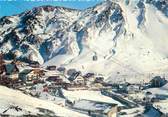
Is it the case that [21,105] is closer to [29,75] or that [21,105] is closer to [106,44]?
[29,75]

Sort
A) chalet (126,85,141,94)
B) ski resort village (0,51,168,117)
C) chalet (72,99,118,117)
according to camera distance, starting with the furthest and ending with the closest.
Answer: chalet (126,85,141,94) < chalet (72,99,118,117) < ski resort village (0,51,168,117)

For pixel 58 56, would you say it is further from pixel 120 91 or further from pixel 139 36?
pixel 120 91

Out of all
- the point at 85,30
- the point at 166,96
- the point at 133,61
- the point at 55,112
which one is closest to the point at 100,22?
the point at 85,30

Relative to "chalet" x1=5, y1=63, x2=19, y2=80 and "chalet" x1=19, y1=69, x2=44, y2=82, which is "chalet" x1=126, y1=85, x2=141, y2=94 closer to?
"chalet" x1=19, y1=69, x2=44, y2=82

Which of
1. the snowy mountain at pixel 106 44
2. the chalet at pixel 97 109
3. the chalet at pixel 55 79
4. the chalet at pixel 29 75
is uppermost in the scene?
the snowy mountain at pixel 106 44

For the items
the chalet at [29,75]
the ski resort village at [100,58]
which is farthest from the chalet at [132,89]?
the chalet at [29,75]

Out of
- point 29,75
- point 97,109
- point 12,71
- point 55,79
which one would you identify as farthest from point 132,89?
point 97,109

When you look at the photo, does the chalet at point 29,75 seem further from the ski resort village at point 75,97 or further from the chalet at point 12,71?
the chalet at point 12,71

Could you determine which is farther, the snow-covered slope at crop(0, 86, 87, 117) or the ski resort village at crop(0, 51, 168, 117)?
the ski resort village at crop(0, 51, 168, 117)

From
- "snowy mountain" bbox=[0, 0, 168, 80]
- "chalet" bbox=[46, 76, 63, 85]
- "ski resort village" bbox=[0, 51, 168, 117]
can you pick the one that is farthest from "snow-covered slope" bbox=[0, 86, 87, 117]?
"snowy mountain" bbox=[0, 0, 168, 80]
